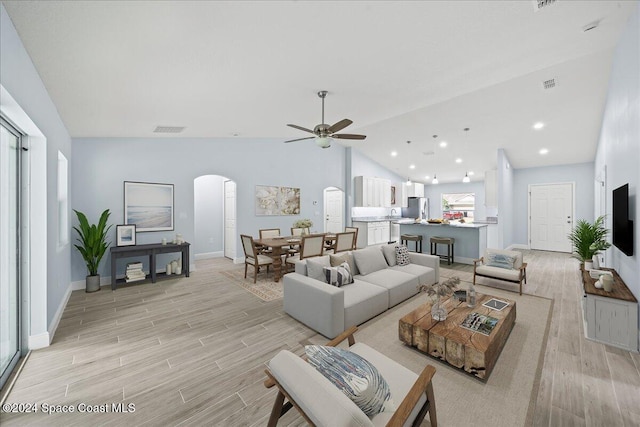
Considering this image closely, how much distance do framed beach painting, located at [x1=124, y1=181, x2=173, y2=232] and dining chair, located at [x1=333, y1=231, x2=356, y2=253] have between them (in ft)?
11.4

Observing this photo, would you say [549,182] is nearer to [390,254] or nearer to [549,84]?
[549,84]

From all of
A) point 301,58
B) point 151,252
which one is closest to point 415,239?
point 301,58

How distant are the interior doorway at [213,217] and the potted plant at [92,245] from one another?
2.82 m

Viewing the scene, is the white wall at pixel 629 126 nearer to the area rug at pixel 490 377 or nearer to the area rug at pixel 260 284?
the area rug at pixel 490 377

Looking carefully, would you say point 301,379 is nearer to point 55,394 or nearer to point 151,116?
point 55,394

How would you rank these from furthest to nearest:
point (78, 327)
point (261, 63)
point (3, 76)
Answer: point (78, 327) < point (261, 63) < point (3, 76)

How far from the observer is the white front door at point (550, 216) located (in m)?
7.63

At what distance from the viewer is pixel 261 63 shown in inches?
104

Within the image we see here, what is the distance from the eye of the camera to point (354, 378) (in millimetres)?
1167

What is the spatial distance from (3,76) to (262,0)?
1.74 metres

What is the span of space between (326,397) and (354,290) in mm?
2236

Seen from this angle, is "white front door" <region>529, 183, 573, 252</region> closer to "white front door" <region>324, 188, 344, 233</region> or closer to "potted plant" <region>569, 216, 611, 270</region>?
"potted plant" <region>569, 216, 611, 270</region>

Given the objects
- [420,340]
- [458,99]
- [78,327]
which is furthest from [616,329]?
[78,327]

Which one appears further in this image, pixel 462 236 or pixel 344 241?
pixel 462 236
